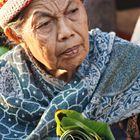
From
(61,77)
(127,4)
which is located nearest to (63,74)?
(61,77)

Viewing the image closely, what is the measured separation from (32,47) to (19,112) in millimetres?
489

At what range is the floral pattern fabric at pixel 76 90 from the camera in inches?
149

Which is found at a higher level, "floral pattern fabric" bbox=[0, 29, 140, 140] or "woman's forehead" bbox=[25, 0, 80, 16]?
"woman's forehead" bbox=[25, 0, 80, 16]

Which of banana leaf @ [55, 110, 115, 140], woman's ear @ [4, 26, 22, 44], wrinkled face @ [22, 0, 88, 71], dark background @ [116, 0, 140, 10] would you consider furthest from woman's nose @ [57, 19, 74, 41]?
dark background @ [116, 0, 140, 10]

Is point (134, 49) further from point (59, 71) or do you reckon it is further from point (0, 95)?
point (0, 95)

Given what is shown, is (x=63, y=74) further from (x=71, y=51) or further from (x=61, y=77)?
(x=71, y=51)

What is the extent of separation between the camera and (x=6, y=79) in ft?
13.1

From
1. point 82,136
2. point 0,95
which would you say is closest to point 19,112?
point 0,95

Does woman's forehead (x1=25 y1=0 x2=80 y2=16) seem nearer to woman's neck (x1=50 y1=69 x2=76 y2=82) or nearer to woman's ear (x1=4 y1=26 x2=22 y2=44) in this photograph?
woman's ear (x1=4 y1=26 x2=22 y2=44)

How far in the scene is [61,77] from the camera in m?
3.87

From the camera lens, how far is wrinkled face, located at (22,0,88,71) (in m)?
3.50

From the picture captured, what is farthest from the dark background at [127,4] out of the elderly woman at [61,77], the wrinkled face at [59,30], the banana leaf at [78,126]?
the banana leaf at [78,126]

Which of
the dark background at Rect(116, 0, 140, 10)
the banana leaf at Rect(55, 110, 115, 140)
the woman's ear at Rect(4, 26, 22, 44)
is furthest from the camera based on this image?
the dark background at Rect(116, 0, 140, 10)

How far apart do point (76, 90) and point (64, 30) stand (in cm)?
48
